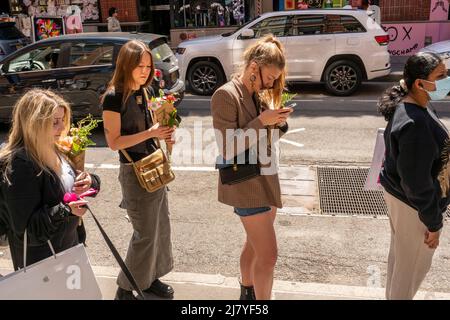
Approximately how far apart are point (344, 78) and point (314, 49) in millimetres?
913

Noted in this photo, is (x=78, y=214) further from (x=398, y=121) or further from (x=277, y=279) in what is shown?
(x=277, y=279)

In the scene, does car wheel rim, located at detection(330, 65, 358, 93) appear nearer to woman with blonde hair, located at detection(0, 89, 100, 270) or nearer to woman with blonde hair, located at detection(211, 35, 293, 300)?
woman with blonde hair, located at detection(211, 35, 293, 300)

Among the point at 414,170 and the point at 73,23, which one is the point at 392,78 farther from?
the point at 414,170

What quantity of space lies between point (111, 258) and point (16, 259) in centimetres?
200

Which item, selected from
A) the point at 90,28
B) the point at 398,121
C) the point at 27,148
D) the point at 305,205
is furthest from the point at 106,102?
the point at 90,28

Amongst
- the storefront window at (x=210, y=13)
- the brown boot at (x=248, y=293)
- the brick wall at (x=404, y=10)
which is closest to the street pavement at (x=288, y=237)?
the brown boot at (x=248, y=293)

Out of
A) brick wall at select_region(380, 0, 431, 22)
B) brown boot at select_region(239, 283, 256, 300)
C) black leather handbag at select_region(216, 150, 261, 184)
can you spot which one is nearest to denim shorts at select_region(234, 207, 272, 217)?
black leather handbag at select_region(216, 150, 261, 184)

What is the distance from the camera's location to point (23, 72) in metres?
8.64

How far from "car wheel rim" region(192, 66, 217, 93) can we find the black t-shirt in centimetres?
807

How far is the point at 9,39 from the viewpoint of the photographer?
14.8 metres

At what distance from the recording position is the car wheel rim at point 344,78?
10867mm

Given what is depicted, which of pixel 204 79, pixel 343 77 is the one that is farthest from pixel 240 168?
pixel 204 79

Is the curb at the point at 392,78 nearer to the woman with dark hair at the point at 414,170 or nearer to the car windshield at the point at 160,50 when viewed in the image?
the car windshield at the point at 160,50

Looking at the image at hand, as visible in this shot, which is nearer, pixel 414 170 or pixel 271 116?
pixel 414 170
